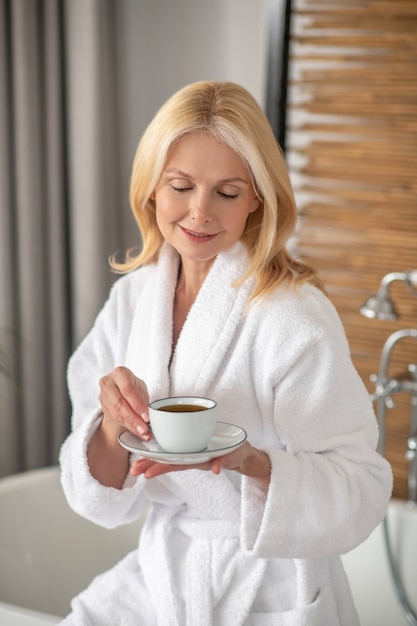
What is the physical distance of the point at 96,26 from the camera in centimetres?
295

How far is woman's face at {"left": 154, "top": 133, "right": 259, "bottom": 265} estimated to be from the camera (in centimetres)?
153

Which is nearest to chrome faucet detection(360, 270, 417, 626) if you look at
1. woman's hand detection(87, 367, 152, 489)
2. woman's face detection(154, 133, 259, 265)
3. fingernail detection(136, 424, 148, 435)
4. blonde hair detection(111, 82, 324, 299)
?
blonde hair detection(111, 82, 324, 299)

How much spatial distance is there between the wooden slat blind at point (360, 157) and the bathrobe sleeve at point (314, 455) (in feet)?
Result: 4.43

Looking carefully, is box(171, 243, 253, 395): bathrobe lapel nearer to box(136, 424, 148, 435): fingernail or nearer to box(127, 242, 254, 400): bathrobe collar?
box(127, 242, 254, 400): bathrobe collar

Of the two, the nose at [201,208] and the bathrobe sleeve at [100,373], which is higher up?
the nose at [201,208]

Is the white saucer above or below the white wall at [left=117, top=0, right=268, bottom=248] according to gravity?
below

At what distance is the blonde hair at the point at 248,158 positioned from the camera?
60.3 inches

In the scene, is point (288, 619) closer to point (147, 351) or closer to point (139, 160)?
point (147, 351)

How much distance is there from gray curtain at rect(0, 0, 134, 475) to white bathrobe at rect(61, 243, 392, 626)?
1307mm

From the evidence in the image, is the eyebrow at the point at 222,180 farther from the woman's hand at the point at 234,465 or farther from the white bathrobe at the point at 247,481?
the woman's hand at the point at 234,465

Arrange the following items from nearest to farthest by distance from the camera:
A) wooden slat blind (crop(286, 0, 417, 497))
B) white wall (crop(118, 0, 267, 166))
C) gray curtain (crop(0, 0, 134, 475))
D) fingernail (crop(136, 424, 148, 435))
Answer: fingernail (crop(136, 424, 148, 435)) → wooden slat blind (crop(286, 0, 417, 497)) → gray curtain (crop(0, 0, 134, 475)) → white wall (crop(118, 0, 267, 166))

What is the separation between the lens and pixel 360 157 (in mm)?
2891

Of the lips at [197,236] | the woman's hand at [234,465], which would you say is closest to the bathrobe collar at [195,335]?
the lips at [197,236]

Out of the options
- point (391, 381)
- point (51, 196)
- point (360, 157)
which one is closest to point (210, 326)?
point (391, 381)
